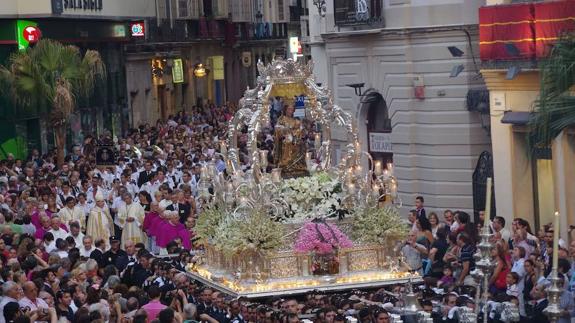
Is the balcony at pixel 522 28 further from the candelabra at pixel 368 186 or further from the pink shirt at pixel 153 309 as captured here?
the pink shirt at pixel 153 309

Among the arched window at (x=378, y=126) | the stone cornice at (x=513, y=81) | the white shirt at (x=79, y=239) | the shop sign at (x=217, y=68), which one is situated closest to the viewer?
the white shirt at (x=79, y=239)

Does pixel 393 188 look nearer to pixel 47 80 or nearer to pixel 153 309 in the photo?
pixel 153 309

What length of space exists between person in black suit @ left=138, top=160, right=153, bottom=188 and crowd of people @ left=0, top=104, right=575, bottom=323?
0.13ft

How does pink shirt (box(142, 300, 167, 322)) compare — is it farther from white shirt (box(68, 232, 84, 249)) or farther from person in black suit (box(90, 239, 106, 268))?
white shirt (box(68, 232, 84, 249))

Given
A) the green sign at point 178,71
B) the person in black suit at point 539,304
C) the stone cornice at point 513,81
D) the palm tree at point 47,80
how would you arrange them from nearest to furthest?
the person in black suit at point 539,304 < the stone cornice at point 513,81 < the palm tree at point 47,80 < the green sign at point 178,71

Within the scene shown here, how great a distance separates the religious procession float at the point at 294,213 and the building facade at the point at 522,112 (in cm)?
444

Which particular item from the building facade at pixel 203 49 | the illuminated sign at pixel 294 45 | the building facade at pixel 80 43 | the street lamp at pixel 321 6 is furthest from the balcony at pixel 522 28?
the illuminated sign at pixel 294 45

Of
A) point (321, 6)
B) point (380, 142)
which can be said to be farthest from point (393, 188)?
point (321, 6)

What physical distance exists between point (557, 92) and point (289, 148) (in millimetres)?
4218

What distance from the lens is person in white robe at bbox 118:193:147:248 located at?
30156 millimetres

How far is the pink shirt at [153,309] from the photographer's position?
1928 cm

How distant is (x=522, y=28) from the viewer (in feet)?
95.1

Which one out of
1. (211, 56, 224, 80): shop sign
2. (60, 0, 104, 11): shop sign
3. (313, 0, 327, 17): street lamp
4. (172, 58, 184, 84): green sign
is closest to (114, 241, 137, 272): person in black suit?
(313, 0, 327, 17): street lamp

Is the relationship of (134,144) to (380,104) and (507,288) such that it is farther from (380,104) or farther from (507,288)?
(507,288)
